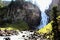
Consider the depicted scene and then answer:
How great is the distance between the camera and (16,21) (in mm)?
110375

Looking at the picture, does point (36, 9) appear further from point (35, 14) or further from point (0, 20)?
point (0, 20)

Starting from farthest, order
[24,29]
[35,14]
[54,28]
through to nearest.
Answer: [35,14], [24,29], [54,28]

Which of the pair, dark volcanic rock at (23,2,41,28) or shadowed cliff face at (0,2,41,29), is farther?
dark volcanic rock at (23,2,41,28)

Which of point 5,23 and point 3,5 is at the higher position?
point 3,5

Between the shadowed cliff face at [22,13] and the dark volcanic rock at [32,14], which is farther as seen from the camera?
the dark volcanic rock at [32,14]

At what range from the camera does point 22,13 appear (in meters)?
115

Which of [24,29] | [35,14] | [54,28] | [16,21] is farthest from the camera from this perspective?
[35,14]

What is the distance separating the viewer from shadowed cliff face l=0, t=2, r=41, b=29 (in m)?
111

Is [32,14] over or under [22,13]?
under

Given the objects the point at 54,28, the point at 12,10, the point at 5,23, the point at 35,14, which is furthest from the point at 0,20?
the point at 54,28

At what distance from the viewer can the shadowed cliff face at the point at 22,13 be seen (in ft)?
365

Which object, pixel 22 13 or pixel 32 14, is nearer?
pixel 22 13

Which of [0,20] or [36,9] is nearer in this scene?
[0,20]

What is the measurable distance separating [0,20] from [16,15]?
1005 centimetres
